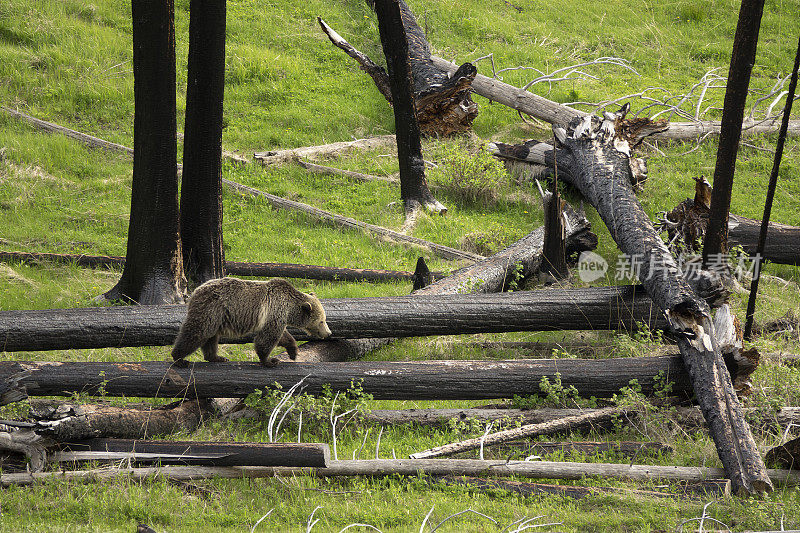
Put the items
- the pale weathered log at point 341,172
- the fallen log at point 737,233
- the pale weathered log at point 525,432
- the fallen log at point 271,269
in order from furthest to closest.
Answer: the pale weathered log at point 341,172 < the fallen log at point 271,269 < the fallen log at point 737,233 < the pale weathered log at point 525,432

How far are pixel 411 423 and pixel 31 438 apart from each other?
11.6 feet

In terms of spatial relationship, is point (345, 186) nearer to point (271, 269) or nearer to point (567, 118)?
point (271, 269)

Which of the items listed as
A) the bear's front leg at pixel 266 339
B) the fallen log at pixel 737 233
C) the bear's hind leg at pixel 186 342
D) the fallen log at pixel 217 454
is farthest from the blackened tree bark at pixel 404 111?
the fallen log at pixel 217 454

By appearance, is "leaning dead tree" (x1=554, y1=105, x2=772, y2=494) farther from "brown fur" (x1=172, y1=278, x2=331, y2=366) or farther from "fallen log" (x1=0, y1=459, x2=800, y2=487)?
"brown fur" (x1=172, y1=278, x2=331, y2=366)

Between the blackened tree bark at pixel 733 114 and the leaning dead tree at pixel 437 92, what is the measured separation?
8.07 meters

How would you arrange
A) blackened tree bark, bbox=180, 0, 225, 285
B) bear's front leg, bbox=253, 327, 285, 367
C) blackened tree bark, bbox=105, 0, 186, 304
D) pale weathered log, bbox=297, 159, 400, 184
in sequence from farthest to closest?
pale weathered log, bbox=297, 159, 400, 184
blackened tree bark, bbox=180, 0, 225, 285
blackened tree bark, bbox=105, 0, 186, 304
bear's front leg, bbox=253, 327, 285, 367

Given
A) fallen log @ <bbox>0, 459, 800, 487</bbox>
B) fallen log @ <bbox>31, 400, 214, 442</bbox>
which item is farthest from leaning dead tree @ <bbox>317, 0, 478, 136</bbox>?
fallen log @ <bbox>0, 459, 800, 487</bbox>

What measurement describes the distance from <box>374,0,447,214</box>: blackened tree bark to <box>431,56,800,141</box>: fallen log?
3.38 m

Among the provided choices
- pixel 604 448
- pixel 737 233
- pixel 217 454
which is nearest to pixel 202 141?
pixel 217 454

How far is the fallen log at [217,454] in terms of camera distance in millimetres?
6008

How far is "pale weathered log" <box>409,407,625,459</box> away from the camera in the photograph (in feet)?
21.3

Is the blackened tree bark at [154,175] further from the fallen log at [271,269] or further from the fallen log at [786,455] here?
the fallen log at [786,455]

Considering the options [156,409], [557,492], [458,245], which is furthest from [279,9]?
[557,492]

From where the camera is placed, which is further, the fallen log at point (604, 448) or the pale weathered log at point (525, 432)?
the fallen log at point (604, 448)
